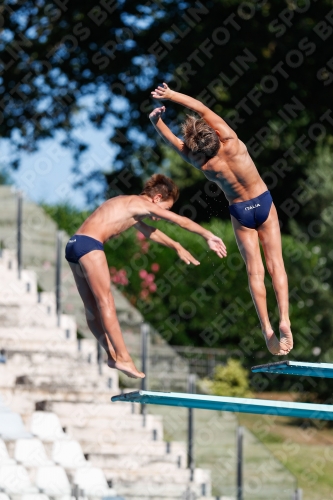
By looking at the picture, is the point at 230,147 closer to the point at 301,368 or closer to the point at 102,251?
the point at 102,251

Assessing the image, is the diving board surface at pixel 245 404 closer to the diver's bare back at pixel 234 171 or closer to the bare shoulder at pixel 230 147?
the diver's bare back at pixel 234 171

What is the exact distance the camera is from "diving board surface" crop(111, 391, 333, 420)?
21.9 feet

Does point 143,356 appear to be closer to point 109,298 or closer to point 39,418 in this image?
point 39,418

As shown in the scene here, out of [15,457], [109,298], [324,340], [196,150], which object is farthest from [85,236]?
[324,340]

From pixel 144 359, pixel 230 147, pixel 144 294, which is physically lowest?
pixel 144 359

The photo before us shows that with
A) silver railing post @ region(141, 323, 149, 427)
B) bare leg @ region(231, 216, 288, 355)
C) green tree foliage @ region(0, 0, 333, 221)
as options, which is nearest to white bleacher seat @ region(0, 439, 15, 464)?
silver railing post @ region(141, 323, 149, 427)

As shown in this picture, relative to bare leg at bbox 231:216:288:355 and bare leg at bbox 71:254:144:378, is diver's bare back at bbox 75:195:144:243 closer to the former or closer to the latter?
bare leg at bbox 71:254:144:378

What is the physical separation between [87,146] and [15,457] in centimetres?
1328

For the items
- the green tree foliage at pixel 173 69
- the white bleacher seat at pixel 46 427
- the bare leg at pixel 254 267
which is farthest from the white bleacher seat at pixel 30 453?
the green tree foliage at pixel 173 69

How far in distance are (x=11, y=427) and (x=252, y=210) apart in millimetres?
4882

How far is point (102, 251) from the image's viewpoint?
25.3 ft

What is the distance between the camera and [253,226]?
781 centimetres

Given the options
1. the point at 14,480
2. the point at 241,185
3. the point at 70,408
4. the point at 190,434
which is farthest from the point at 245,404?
the point at 70,408

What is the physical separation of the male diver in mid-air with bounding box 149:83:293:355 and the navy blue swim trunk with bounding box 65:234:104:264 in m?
0.88
